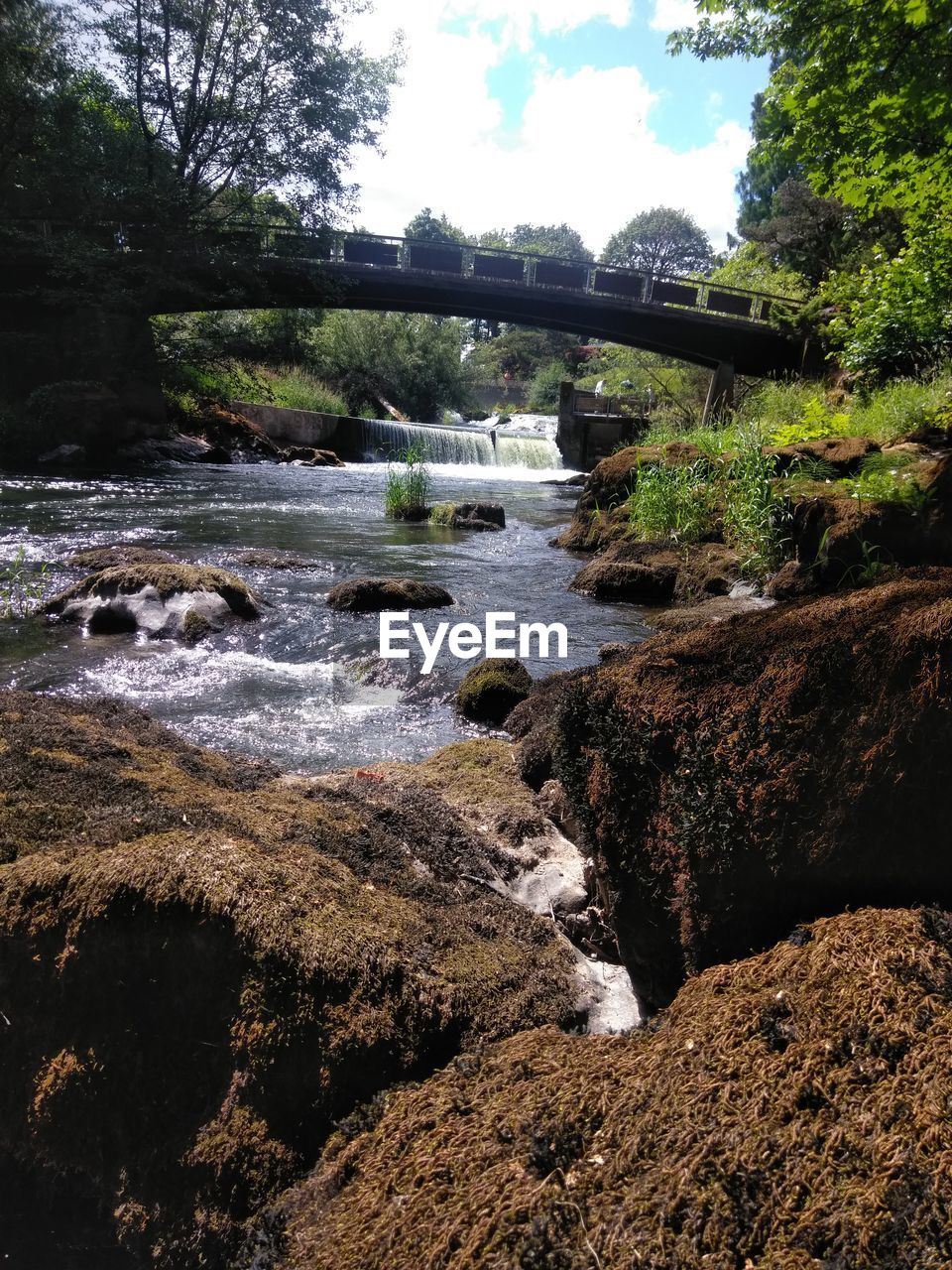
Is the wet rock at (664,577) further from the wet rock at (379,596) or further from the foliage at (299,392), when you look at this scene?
the foliage at (299,392)

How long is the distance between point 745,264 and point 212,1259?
39.9 meters

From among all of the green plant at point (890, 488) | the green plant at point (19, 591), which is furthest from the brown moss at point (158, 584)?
the green plant at point (890, 488)

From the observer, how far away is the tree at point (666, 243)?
285ft

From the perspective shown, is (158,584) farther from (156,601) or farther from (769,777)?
(769,777)

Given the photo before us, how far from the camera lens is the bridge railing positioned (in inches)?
1030

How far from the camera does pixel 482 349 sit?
240ft

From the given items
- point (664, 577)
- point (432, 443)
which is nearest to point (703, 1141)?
point (664, 577)

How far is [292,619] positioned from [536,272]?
955 inches

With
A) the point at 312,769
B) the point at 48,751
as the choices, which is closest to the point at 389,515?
the point at 312,769

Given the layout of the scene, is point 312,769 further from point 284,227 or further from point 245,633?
point 284,227

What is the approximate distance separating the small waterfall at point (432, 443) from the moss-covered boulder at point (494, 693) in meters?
22.8
